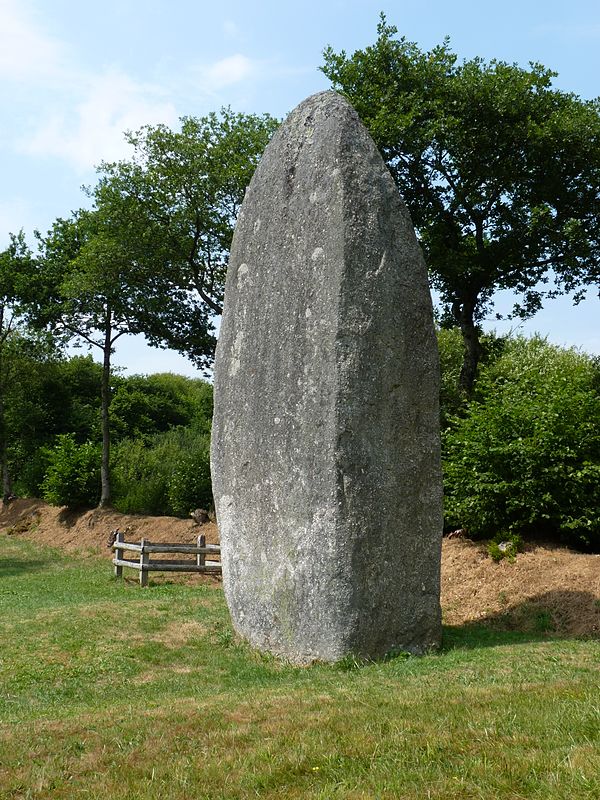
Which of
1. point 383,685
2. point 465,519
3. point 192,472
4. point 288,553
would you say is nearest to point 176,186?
point 192,472

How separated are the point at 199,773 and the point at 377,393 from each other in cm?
466

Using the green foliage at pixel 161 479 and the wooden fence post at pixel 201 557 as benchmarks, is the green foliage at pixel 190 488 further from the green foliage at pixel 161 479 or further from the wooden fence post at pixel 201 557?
the wooden fence post at pixel 201 557

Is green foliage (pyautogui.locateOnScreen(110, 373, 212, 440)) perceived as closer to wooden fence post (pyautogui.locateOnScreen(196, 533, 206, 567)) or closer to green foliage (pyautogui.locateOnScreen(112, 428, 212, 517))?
green foliage (pyautogui.locateOnScreen(112, 428, 212, 517))

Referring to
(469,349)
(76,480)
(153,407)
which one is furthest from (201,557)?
(153,407)

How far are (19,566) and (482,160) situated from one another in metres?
16.3

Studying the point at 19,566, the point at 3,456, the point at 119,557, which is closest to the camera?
the point at 119,557

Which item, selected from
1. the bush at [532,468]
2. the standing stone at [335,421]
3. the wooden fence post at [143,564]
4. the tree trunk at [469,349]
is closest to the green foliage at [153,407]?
the tree trunk at [469,349]

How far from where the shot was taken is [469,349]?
23.2 m

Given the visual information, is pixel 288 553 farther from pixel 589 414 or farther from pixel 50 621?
pixel 589 414

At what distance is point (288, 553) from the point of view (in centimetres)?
877

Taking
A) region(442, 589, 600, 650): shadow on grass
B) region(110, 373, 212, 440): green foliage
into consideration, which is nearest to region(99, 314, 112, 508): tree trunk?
region(110, 373, 212, 440): green foliage

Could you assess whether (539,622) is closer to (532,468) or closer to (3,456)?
(532,468)

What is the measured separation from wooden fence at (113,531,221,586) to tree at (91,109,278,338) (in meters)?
8.74

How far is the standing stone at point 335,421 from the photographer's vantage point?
8.42 metres
